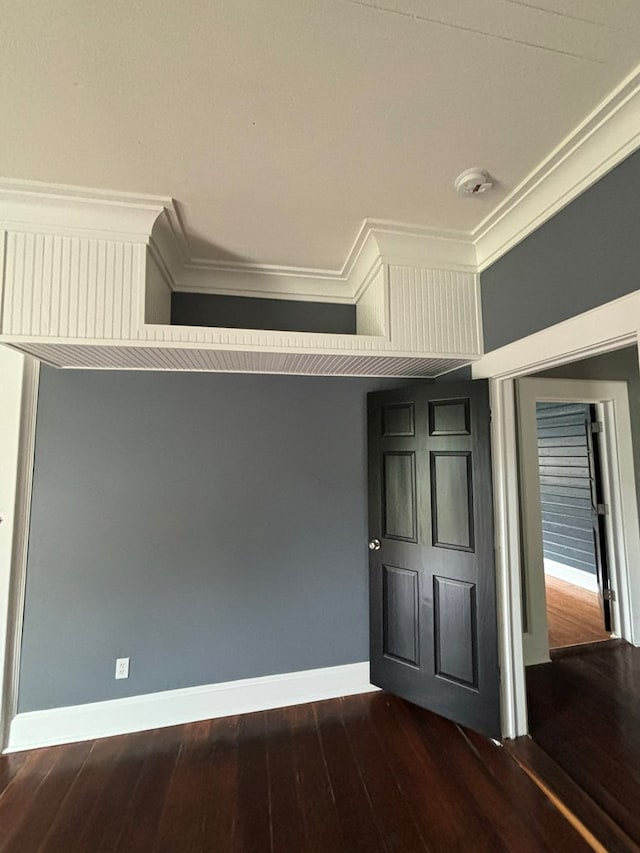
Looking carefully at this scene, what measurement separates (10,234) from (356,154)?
164 cm

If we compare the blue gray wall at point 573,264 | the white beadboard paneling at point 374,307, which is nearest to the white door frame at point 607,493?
the blue gray wall at point 573,264

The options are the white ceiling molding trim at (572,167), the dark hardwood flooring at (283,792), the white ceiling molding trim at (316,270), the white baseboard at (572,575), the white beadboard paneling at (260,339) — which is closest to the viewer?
the white ceiling molding trim at (572,167)

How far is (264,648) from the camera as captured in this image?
2.34 m

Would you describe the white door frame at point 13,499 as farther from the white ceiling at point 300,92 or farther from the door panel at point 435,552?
the door panel at point 435,552

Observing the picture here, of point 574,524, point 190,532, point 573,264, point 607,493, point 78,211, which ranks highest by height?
point 78,211

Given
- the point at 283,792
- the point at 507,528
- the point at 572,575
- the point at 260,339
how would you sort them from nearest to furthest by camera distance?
the point at 283,792 → the point at 260,339 → the point at 507,528 → the point at 572,575

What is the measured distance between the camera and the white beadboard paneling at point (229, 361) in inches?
76.0

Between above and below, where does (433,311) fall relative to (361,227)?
below

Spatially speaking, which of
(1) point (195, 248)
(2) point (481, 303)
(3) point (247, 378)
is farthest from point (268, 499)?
(2) point (481, 303)

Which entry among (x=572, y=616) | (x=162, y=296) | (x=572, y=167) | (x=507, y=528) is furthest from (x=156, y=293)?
(x=572, y=616)

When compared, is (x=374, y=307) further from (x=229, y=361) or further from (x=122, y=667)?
(x=122, y=667)

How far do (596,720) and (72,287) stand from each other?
3816 millimetres

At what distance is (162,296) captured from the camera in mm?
2195

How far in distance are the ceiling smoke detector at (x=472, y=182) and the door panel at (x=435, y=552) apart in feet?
3.14
